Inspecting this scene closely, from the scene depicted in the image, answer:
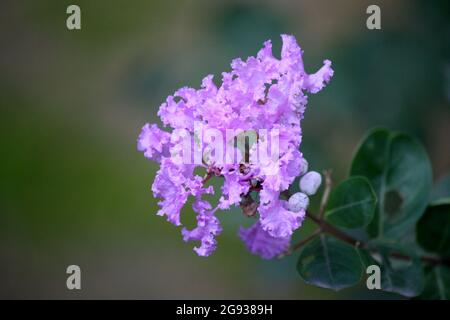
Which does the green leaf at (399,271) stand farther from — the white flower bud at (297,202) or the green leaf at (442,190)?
the green leaf at (442,190)

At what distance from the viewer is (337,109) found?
2191 millimetres

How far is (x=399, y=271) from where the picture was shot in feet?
4.32

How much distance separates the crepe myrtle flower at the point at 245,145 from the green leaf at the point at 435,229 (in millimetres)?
543

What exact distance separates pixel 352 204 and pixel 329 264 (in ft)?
0.47

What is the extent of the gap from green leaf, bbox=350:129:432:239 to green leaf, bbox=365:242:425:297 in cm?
11

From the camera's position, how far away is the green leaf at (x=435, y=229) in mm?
1482

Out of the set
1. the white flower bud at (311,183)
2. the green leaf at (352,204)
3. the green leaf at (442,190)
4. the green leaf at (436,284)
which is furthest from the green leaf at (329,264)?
the green leaf at (442,190)

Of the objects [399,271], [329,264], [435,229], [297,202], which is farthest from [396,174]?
[297,202]

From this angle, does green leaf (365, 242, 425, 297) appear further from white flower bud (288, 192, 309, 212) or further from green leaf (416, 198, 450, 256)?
white flower bud (288, 192, 309, 212)

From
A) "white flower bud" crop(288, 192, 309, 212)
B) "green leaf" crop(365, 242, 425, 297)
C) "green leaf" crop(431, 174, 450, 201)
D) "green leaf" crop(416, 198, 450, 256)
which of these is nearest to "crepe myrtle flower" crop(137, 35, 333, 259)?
"white flower bud" crop(288, 192, 309, 212)


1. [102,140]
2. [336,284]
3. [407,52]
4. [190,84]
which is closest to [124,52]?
[102,140]

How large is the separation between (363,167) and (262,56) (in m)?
0.49

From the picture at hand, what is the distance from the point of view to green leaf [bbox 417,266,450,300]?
56.1 inches

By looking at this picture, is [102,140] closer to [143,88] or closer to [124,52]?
[124,52]
